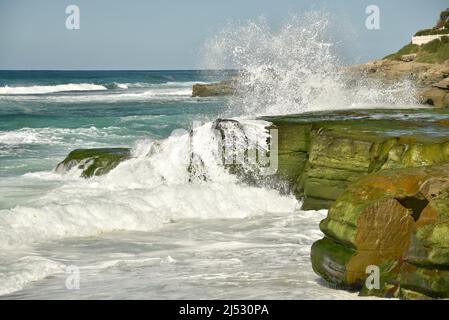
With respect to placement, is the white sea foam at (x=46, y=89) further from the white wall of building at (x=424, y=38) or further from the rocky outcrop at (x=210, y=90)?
the white wall of building at (x=424, y=38)

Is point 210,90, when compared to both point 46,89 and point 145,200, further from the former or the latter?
point 145,200

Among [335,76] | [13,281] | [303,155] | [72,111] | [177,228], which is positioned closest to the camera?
[13,281]

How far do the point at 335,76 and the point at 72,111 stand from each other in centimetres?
2293

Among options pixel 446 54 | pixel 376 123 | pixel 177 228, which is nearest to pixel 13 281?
pixel 177 228

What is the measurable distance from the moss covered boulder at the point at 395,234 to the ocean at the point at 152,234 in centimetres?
33

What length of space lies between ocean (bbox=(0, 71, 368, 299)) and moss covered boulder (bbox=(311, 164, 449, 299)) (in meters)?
0.33

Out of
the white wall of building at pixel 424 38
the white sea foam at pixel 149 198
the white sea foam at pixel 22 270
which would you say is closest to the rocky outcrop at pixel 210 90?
the white wall of building at pixel 424 38

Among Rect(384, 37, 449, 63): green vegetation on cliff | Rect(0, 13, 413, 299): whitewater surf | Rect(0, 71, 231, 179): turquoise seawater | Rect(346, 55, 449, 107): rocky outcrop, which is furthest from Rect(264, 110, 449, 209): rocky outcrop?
Rect(384, 37, 449, 63): green vegetation on cliff

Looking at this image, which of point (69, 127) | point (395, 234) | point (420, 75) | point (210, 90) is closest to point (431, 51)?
point (210, 90)

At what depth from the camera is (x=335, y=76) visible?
1967 centimetres

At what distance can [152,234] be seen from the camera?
410 inches

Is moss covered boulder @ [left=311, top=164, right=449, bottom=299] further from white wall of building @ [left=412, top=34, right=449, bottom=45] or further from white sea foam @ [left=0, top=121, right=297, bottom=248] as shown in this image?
white wall of building @ [left=412, top=34, right=449, bottom=45]

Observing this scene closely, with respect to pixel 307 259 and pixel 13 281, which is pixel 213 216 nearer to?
pixel 307 259

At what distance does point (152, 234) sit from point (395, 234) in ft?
15.4
